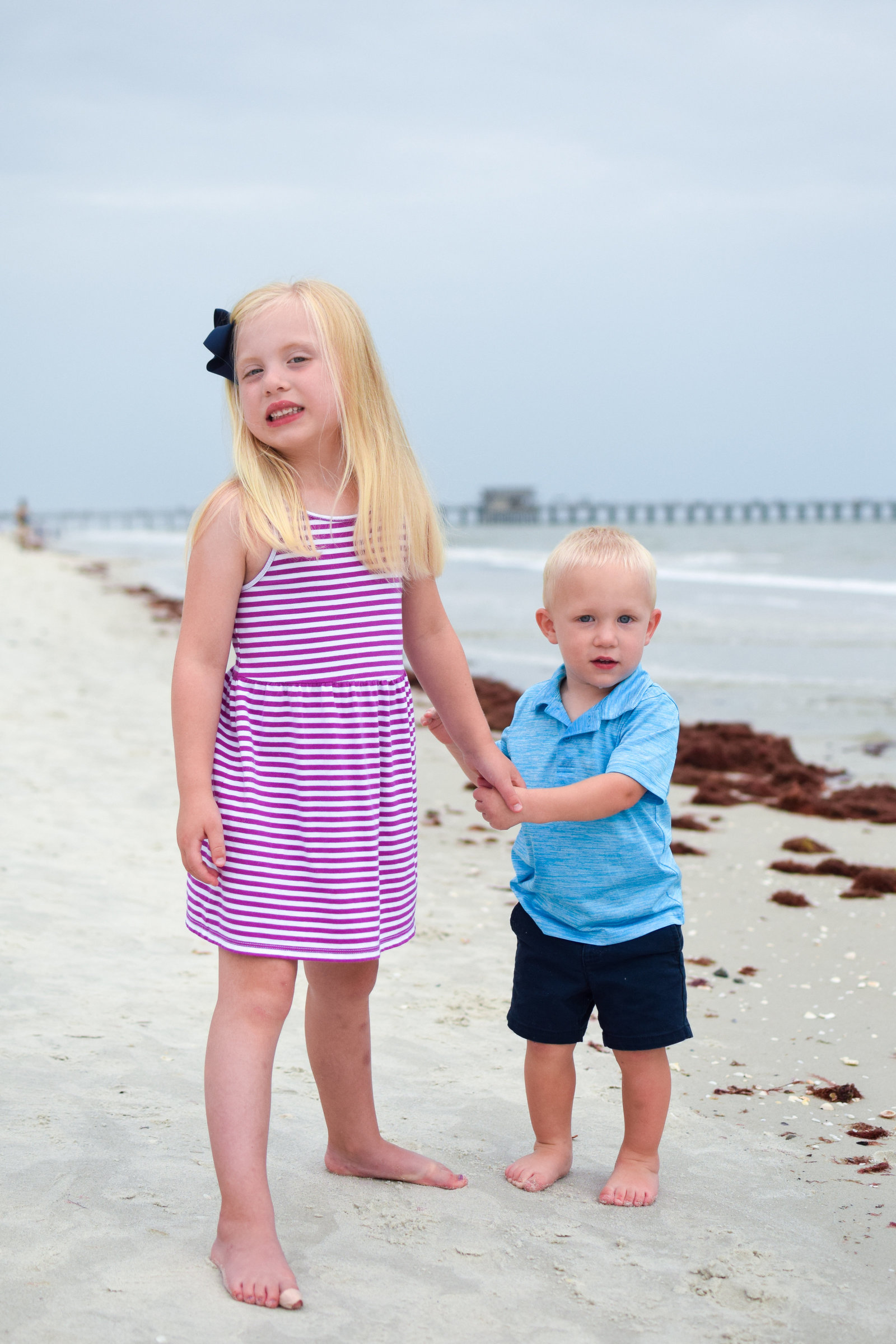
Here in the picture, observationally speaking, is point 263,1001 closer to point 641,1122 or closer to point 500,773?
point 500,773

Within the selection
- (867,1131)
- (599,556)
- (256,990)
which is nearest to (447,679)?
(599,556)

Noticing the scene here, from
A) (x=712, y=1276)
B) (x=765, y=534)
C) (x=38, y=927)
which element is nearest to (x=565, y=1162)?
(x=712, y=1276)

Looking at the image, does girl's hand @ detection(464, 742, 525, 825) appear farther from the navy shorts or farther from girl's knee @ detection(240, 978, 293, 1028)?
girl's knee @ detection(240, 978, 293, 1028)

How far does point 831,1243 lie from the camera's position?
8.31 feet

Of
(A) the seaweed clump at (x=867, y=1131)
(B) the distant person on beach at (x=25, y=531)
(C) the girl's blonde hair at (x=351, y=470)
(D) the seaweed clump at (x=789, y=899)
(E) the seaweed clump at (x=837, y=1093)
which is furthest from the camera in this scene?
(B) the distant person on beach at (x=25, y=531)

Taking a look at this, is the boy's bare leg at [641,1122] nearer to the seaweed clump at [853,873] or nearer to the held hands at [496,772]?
the held hands at [496,772]

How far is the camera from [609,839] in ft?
8.74

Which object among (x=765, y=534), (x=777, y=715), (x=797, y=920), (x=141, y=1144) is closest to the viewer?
(x=141, y=1144)

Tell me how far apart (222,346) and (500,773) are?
1.03 meters

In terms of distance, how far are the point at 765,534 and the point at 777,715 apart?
180ft

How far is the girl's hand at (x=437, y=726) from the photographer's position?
109 inches

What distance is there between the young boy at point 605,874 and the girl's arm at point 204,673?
22.8 inches

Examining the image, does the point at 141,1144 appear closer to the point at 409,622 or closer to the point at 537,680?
the point at 409,622

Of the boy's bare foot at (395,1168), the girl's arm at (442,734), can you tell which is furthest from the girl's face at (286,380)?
the boy's bare foot at (395,1168)
